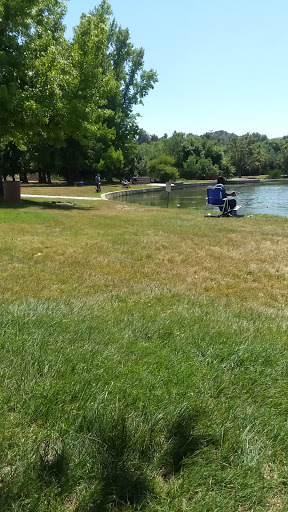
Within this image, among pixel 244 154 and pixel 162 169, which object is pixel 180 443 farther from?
pixel 244 154

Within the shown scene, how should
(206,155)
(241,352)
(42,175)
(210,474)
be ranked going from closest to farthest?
1. (210,474)
2. (241,352)
3. (42,175)
4. (206,155)

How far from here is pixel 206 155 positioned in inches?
3187

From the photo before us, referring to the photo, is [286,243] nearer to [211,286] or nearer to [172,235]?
[172,235]

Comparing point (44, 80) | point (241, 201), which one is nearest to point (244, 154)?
point (241, 201)

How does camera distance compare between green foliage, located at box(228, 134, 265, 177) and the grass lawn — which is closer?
the grass lawn

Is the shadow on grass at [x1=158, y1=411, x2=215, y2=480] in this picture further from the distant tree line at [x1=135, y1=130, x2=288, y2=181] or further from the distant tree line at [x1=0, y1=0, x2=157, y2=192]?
the distant tree line at [x1=135, y1=130, x2=288, y2=181]

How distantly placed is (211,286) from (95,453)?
396 cm

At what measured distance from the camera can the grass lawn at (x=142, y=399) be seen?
1652 millimetres

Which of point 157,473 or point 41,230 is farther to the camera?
point 41,230

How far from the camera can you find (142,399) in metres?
2.18

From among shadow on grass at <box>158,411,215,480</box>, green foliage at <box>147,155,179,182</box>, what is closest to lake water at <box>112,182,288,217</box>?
green foliage at <box>147,155,179,182</box>

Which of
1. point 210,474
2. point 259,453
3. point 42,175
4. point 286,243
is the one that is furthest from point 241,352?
point 42,175

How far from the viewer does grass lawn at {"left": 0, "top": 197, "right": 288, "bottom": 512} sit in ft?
5.42

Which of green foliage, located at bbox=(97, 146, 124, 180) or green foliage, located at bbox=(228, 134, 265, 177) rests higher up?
green foliage, located at bbox=(228, 134, 265, 177)
